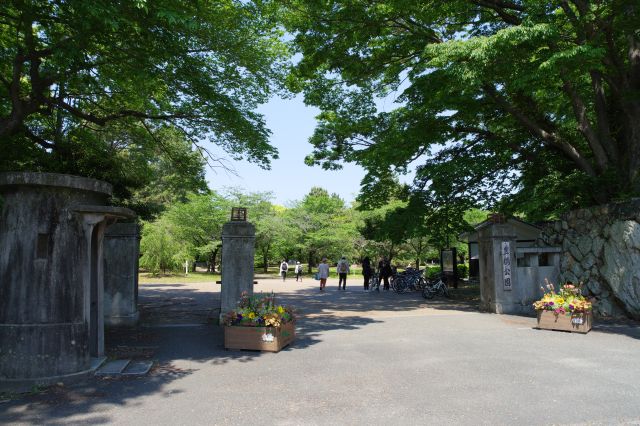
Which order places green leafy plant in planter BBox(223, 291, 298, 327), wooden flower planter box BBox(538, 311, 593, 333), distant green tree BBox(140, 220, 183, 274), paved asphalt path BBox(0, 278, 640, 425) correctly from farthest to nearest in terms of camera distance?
distant green tree BBox(140, 220, 183, 274) → wooden flower planter box BBox(538, 311, 593, 333) → green leafy plant in planter BBox(223, 291, 298, 327) → paved asphalt path BBox(0, 278, 640, 425)

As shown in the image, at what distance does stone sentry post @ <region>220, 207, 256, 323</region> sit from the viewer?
10594 mm

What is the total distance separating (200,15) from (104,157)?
5484mm

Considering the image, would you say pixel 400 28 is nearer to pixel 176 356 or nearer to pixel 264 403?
pixel 176 356

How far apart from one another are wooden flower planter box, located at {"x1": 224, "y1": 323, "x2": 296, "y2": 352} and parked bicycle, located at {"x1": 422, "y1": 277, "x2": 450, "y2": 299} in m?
11.0

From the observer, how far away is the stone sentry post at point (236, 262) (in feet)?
34.8

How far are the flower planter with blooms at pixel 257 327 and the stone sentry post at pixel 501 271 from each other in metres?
7.08

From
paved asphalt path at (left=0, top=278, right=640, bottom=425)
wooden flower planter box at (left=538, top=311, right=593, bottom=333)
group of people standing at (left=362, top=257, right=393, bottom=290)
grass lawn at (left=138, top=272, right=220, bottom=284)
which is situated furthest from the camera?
grass lawn at (left=138, top=272, right=220, bottom=284)

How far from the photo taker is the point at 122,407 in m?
5.01

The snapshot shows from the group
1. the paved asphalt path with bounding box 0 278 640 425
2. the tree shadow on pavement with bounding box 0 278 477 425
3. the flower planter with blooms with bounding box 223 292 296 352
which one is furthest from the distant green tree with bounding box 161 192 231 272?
the flower planter with blooms with bounding box 223 292 296 352

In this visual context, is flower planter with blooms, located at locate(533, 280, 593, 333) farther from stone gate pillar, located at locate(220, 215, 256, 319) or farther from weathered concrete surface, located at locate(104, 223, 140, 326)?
weathered concrete surface, located at locate(104, 223, 140, 326)

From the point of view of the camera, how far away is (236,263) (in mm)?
10609

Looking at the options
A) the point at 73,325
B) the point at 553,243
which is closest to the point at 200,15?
the point at 73,325

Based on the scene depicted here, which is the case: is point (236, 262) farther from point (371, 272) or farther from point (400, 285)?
point (371, 272)

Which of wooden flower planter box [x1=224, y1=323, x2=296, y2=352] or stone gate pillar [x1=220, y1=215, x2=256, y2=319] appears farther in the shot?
stone gate pillar [x1=220, y1=215, x2=256, y2=319]
